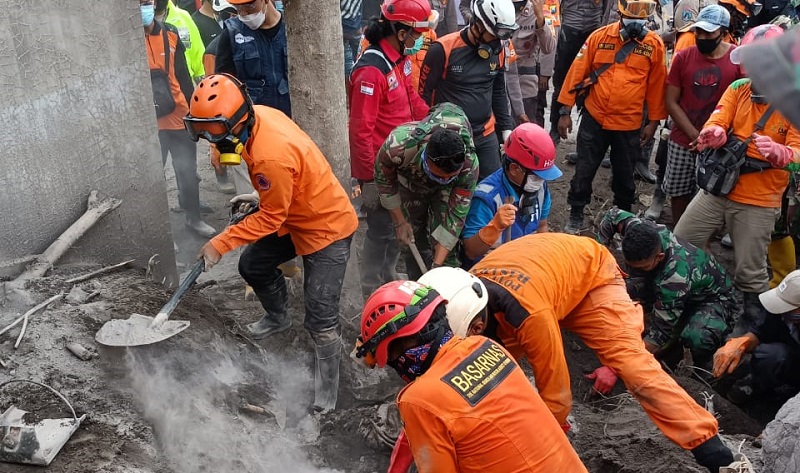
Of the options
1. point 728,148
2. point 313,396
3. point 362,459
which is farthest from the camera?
point 728,148

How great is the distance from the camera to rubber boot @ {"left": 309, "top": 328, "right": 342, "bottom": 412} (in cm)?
443

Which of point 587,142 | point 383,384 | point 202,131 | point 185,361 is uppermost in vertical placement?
point 202,131

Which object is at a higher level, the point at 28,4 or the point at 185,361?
the point at 28,4

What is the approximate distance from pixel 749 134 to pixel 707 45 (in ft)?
3.85

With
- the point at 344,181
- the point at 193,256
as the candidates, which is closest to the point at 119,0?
the point at 344,181

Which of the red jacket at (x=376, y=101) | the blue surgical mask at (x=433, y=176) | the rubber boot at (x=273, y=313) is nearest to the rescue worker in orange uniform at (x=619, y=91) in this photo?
the red jacket at (x=376, y=101)

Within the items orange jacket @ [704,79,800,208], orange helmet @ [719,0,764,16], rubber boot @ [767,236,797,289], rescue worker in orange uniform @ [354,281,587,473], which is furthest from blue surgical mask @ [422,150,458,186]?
orange helmet @ [719,0,764,16]

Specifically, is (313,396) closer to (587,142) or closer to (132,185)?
(132,185)

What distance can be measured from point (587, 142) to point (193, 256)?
377cm

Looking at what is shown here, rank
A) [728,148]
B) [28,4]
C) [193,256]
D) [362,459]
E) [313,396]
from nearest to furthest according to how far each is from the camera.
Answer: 1. [28,4]
2. [362,459]
3. [313,396]
4. [728,148]
5. [193,256]

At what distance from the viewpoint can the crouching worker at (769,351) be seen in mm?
4480

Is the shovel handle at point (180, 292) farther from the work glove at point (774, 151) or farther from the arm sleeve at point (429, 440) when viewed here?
the work glove at point (774, 151)

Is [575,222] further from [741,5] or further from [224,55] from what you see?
[224,55]

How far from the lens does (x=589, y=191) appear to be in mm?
6766
